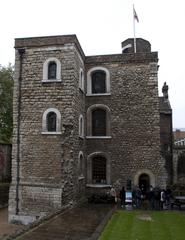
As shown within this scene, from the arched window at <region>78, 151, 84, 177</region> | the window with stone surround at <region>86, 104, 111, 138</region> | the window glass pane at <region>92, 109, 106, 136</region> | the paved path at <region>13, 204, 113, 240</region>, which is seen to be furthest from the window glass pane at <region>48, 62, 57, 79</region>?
the paved path at <region>13, 204, 113, 240</region>

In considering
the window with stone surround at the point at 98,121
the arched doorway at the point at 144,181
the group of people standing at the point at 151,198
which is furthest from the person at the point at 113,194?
the window with stone surround at the point at 98,121

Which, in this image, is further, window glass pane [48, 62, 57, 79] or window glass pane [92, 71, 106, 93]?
window glass pane [92, 71, 106, 93]

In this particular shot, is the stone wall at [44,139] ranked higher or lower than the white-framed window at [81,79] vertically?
lower

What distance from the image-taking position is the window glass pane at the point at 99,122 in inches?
851

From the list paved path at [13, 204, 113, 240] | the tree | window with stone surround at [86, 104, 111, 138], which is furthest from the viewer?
the tree

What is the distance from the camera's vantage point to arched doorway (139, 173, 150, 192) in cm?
2066

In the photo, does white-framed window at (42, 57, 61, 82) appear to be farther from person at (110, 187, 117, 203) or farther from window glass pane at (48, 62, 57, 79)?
person at (110, 187, 117, 203)

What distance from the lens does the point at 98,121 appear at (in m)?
21.8

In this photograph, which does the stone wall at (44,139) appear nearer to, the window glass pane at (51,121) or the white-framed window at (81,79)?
the window glass pane at (51,121)

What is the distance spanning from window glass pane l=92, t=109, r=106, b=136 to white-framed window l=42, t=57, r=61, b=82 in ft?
14.8

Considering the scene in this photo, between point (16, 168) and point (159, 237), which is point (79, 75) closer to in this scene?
point (16, 168)

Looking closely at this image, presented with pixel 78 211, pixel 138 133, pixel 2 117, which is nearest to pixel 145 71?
pixel 138 133

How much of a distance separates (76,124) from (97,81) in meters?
4.55

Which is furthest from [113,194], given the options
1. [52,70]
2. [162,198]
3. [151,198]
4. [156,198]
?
[52,70]
